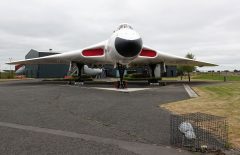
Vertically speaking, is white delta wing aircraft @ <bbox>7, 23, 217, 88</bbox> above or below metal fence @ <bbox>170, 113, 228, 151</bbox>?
above

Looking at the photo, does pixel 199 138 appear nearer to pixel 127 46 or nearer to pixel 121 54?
pixel 127 46

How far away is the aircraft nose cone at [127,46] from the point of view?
18719 millimetres

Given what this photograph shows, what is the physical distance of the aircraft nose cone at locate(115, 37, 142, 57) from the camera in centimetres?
1872

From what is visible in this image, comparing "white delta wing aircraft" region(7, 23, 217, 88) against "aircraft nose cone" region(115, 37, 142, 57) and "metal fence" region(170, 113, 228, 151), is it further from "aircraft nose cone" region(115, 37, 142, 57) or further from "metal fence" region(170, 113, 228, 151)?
"metal fence" region(170, 113, 228, 151)

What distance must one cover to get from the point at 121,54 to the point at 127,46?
991 mm

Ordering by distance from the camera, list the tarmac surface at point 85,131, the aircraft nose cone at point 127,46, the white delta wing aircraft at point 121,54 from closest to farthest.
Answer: the tarmac surface at point 85,131, the aircraft nose cone at point 127,46, the white delta wing aircraft at point 121,54

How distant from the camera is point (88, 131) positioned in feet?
23.8

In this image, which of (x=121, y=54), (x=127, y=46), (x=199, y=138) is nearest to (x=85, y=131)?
(x=199, y=138)

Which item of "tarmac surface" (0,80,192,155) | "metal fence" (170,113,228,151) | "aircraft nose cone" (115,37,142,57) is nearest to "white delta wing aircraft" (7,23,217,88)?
"aircraft nose cone" (115,37,142,57)

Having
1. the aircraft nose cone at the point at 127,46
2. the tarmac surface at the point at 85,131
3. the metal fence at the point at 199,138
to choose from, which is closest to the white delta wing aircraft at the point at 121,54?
the aircraft nose cone at the point at 127,46

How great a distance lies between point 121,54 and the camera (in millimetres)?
19531

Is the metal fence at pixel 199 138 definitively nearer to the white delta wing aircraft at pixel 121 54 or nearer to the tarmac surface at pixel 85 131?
the tarmac surface at pixel 85 131

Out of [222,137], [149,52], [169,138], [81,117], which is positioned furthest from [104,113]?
[149,52]

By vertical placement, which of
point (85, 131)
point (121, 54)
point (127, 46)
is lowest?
point (85, 131)
